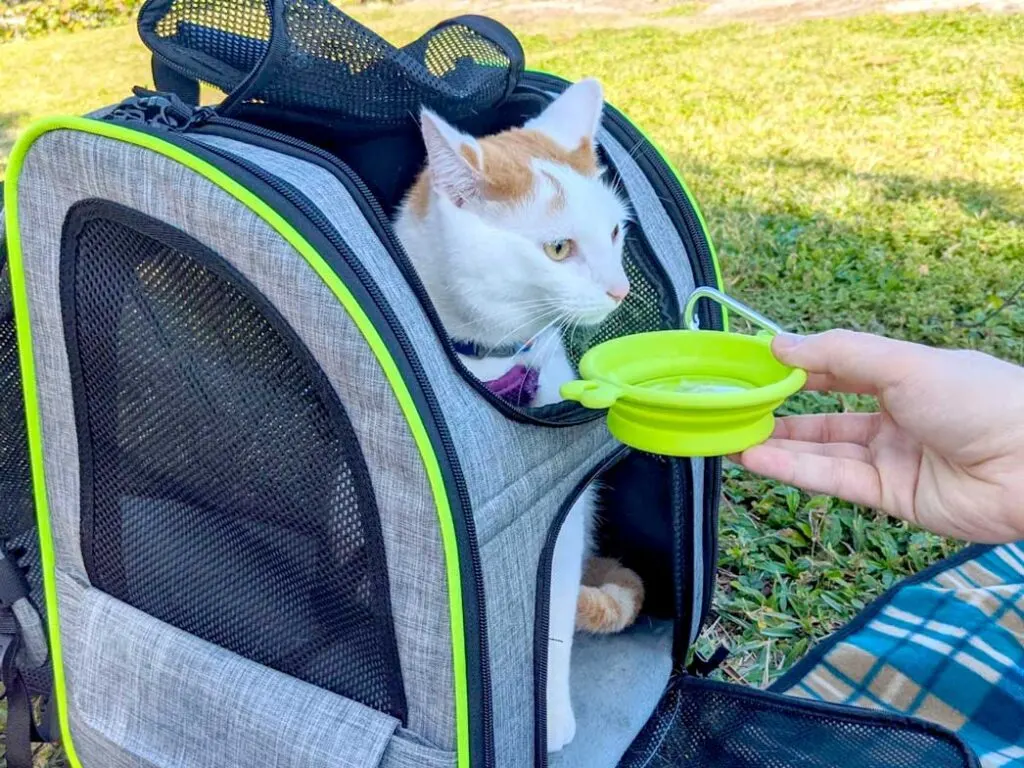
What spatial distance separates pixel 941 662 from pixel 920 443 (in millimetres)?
460

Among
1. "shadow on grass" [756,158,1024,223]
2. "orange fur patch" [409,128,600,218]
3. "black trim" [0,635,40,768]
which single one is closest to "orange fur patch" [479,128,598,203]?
"orange fur patch" [409,128,600,218]

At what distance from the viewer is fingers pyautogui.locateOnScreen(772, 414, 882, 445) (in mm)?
1104

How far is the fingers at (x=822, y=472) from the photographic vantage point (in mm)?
1005

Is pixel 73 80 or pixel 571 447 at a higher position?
pixel 571 447

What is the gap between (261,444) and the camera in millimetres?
792

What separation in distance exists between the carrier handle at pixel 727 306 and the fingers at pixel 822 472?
5.5 inches

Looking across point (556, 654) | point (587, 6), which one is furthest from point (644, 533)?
point (587, 6)

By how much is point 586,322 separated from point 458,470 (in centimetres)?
41

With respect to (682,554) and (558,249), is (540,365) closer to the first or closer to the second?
(558,249)

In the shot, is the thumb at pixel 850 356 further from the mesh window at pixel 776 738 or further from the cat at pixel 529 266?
the mesh window at pixel 776 738

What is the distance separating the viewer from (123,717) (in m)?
0.90

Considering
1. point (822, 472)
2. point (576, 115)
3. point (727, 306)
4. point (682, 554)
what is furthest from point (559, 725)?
point (576, 115)

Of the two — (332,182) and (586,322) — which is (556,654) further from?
(332,182)

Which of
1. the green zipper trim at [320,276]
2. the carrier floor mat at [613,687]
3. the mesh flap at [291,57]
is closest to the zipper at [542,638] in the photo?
the green zipper trim at [320,276]
